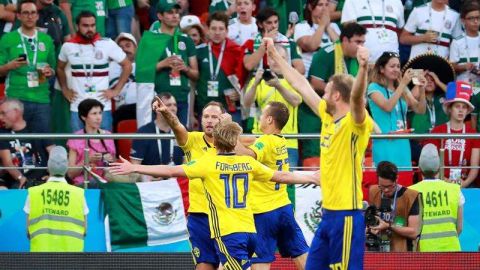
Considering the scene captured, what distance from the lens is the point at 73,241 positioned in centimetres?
1575

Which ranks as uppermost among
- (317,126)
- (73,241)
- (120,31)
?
(120,31)

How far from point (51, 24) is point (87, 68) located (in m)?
1.02

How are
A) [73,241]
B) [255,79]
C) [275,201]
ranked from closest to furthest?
1. [275,201]
2. [73,241]
3. [255,79]

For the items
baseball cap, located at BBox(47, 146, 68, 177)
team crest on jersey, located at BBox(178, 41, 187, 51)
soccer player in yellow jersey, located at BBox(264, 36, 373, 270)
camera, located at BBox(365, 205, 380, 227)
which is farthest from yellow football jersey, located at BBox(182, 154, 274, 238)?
team crest on jersey, located at BBox(178, 41, 187, 51)

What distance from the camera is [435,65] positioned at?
1809cm

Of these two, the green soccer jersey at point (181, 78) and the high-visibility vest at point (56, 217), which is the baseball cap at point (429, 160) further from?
the high-visibility vest at point (56, 217)

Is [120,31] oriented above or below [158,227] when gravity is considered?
above

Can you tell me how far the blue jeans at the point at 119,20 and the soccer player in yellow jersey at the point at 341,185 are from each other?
7.78 metres

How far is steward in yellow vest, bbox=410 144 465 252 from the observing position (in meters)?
15.7

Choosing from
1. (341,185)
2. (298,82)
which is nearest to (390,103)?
(298,82)

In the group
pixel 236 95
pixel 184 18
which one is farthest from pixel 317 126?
pixel 184 18

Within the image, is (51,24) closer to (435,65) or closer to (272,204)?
(435,65)

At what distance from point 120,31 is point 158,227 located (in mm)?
3893

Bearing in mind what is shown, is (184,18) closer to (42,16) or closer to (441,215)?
(42,16)
